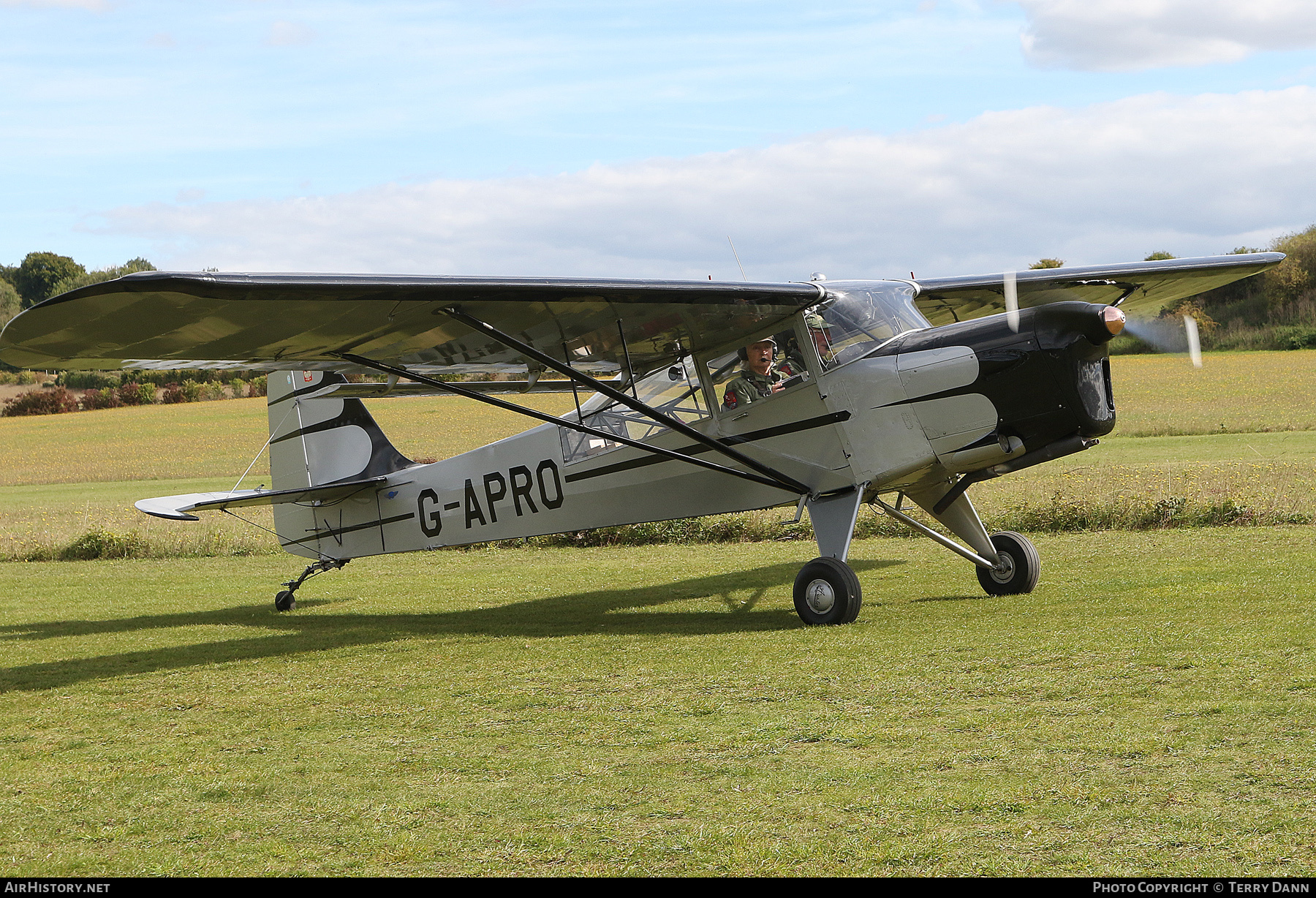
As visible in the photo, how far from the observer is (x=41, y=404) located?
7525 centimetres

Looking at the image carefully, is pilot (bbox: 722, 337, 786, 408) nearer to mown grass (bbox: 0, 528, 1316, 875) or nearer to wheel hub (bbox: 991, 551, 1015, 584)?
mown grass (bbox: 0, 528, 1316, 875)

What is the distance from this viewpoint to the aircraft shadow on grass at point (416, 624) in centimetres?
864

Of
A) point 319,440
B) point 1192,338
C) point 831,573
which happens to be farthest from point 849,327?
point 319,440

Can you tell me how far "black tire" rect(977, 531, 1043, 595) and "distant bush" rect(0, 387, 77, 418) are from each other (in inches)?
3138

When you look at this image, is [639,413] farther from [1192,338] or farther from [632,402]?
[1192,338]

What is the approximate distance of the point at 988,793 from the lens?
13.7 ft

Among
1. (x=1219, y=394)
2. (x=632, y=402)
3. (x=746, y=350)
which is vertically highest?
(x=746, y=350)

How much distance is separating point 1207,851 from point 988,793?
0.86m

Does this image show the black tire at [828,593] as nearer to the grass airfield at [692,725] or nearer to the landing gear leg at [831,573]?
the landing gear leg at [831,573]

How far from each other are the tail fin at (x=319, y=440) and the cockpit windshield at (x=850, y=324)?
5.36 metres

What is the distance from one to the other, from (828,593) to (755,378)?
7.00ft

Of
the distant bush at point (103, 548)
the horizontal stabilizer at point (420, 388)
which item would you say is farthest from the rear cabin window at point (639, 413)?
the distant bush at point (103, 548)
